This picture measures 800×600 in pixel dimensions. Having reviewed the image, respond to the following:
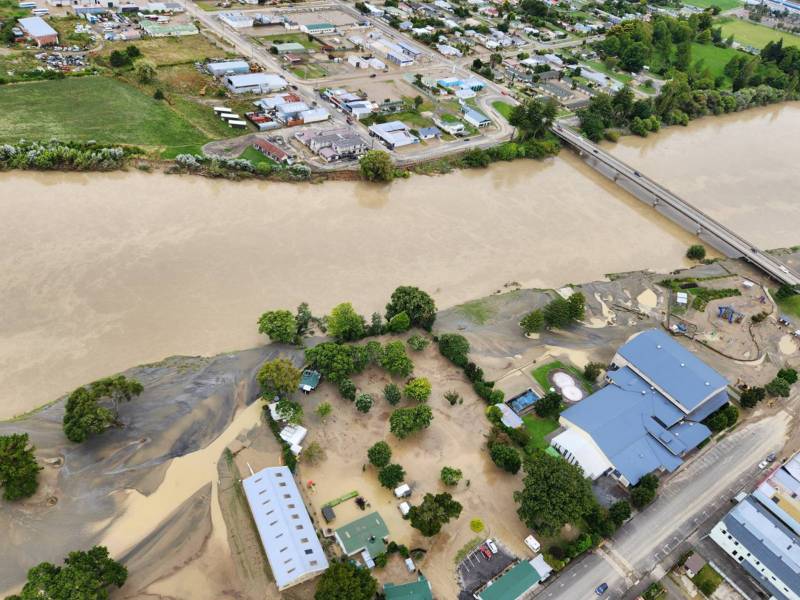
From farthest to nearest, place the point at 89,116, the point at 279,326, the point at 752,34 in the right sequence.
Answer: the point at 752,34
the point at 89,116
the point at 279,326

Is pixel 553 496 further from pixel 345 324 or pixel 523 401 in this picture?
pixel 345 324

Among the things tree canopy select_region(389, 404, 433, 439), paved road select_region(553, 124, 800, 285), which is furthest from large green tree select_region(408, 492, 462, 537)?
paved road select_region(553, 124, 800, 285)

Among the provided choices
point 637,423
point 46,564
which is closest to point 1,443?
point 46,564

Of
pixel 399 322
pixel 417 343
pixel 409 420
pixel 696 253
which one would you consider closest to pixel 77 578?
pixel 409 420

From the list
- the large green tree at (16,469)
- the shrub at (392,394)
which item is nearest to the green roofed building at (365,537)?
the shrub at (392,394)

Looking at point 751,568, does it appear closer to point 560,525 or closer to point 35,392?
point 560,525

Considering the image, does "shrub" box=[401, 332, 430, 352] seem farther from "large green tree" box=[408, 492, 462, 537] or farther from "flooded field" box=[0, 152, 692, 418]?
"large green tree" box=[408, 492, 462, 537]

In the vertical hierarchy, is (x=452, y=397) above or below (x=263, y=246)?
below
